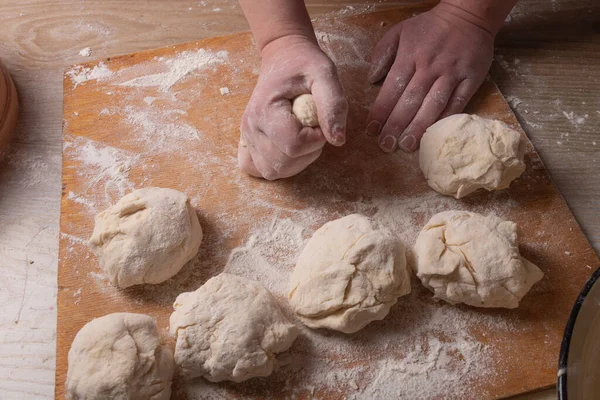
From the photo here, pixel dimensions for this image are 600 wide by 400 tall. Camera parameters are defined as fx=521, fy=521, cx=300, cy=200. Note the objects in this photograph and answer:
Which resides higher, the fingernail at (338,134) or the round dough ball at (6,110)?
the fingernail at (338,134)

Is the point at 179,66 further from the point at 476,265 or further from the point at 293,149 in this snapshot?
the point at 476,265

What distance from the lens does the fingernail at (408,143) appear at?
1515 mm

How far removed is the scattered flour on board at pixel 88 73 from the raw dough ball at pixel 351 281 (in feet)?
3.06

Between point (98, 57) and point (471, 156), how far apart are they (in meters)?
1.30

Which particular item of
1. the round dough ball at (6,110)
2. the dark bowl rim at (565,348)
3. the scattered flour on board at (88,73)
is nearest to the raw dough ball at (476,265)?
the dark bowl rim at (565,348)

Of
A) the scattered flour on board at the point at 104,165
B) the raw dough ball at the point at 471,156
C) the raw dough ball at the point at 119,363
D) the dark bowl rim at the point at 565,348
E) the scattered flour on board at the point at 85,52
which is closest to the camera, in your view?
the dark bowl rim at the point at 565,348

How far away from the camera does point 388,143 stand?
1523mm

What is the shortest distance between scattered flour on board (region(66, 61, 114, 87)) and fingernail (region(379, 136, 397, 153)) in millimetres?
888

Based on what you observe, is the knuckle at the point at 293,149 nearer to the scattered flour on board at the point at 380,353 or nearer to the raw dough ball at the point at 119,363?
the scattered flour on board at the point at 380,353

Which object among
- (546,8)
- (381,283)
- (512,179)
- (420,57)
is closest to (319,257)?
(381,283)

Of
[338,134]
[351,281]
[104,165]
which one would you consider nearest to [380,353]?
[351,281]

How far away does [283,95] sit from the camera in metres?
1.35

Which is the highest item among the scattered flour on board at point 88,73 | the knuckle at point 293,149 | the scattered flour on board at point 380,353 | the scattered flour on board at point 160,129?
the knuckle at point 293,149

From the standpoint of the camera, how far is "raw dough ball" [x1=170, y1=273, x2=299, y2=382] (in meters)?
1.16
